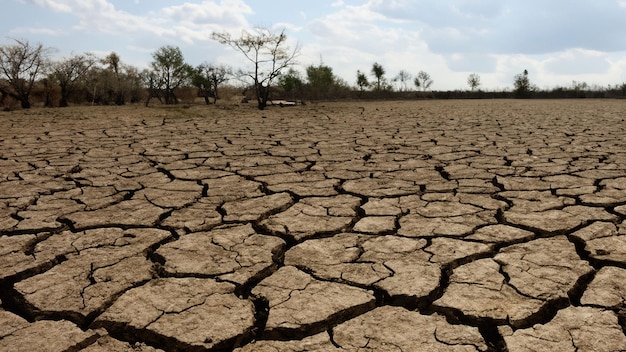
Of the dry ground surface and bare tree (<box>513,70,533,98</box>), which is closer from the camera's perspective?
the dry ground surface

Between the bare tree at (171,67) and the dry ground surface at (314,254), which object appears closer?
the dry ground surface at (314,254)

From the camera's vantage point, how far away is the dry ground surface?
153 cm

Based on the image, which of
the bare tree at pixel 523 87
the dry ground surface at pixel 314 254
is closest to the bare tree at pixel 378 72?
the bare tree at pixel 523 87

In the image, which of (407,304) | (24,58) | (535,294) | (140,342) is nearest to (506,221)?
(535,294)

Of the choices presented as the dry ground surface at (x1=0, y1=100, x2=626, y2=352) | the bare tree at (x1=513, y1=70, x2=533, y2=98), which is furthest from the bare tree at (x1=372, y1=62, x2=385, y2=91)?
the dry ground surface at (x1=0, y1=100, x2=626, y2=352)

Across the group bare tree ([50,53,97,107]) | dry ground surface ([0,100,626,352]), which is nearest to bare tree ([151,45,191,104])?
bare tree ([50,53,97,107])

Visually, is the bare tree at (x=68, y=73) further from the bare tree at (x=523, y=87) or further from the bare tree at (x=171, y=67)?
the bare tree at (x=523, y=87)

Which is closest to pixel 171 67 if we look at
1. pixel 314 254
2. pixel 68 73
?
pixel 68 73

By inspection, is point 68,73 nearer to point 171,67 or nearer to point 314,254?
point 171,67

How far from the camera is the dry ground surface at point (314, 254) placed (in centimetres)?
153

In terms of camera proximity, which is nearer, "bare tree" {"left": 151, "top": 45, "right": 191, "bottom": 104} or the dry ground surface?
the dry ground surface

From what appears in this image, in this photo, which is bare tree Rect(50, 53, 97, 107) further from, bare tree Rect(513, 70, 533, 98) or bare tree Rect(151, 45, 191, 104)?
bare tree Rect(513, 70, 533, 98)

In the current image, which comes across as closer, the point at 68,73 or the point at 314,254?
the point at 314,254

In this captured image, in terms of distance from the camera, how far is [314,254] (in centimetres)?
216
